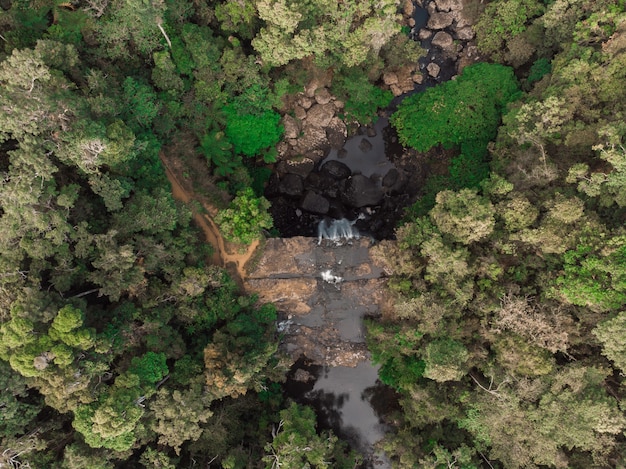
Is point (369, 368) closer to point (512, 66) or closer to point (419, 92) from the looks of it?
point (419, 92)

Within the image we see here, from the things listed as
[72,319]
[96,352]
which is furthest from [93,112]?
[96,352]

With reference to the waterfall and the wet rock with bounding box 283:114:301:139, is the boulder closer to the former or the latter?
the wet rock with bounding box 283:114:301:139

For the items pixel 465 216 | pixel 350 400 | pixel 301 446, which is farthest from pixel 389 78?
pixel 301 446

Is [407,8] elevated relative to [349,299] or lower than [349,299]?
elevated

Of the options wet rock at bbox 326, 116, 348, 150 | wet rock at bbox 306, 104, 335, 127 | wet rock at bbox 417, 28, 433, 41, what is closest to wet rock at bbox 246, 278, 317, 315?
wet rock at bbox 326, 116, 348, 150

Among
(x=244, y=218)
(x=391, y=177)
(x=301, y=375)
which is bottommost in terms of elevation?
(x=301, y=375)

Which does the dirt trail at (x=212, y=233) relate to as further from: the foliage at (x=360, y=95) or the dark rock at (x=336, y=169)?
the foliage at (x=360, y=95)

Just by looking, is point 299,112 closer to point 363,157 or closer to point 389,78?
point 363,157
